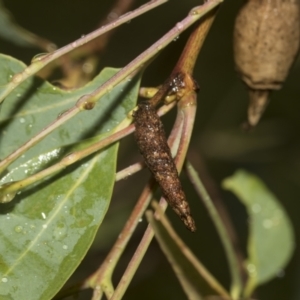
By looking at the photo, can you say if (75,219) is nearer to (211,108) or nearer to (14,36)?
(14,36)

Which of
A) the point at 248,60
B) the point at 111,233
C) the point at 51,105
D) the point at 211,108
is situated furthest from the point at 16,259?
the point at 211,108

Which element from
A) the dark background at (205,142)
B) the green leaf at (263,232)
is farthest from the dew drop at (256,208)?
the dark background at (205,142)

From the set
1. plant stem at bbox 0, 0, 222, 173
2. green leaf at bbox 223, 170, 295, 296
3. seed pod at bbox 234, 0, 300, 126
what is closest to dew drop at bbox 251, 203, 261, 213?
green leaf at bbox 223, 170, 295, 296

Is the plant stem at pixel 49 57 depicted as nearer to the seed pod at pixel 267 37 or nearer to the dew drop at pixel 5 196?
the dew drop at pixel 5 196

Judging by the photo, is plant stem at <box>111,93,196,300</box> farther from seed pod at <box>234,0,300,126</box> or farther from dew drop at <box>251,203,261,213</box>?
dew drop at <box>251,203,261,213</box>

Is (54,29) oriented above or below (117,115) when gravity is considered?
above

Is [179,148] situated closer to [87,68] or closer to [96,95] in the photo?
[96,95]

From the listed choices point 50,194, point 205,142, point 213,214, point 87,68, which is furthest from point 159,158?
point 205,142
